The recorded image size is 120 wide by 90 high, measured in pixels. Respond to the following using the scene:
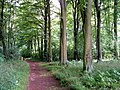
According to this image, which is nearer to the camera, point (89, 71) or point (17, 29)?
point (89, 71)

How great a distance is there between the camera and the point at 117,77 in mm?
10086

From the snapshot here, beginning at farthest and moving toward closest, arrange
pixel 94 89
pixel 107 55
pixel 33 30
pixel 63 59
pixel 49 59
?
pixel 33 30
pixel 107 55
pixel 49 59
pixel 63 59
pixel 94 89

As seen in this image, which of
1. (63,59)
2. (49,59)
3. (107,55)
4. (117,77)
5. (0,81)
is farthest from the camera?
(107,55)

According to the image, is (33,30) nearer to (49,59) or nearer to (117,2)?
(49,59)

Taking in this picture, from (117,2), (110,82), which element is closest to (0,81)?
(110,82)

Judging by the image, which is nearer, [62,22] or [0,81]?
[0,81]

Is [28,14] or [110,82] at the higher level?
[28,14]

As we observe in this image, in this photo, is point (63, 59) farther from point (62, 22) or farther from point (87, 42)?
point (87, 42)

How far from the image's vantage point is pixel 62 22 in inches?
730

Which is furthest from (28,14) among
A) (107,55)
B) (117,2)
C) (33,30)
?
(117,2)

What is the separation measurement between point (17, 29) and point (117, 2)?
2113 cm

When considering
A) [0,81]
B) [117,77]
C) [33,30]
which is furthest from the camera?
[33,30]

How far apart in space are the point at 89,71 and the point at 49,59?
1538 centimetres

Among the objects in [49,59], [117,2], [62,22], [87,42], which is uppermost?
[117,2]
